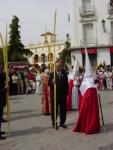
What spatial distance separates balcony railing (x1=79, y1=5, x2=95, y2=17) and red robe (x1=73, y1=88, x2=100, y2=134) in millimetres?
33865

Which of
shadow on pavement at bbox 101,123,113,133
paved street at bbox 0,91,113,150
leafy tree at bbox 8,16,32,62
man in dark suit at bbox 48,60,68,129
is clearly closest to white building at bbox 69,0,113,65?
leafy tree at bbox 8,16,32,62

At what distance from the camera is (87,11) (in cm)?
4406

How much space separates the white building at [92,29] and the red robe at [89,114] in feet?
106

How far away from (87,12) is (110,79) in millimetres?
17436

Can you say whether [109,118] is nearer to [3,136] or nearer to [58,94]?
[58,94]

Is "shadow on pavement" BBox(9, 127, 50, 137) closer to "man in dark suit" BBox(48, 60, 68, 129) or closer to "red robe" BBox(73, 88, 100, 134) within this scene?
"man in dark suit" BBox(48, 60, 68, 129)

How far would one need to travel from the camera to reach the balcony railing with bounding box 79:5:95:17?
43906 millimetres

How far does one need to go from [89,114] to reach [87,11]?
34382 mm

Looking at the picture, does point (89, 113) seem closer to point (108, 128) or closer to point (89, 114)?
point (89, 114)

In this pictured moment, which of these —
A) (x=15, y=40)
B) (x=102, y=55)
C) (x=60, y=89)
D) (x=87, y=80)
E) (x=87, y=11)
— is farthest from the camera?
(x=15, y=40)

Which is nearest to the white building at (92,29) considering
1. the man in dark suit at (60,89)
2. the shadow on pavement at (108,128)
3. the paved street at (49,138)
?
the paved street at (49,138)

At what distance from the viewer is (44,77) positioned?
48.8ft

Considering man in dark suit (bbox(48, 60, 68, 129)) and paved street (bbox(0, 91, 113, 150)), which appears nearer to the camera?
paved street (bbox(0, 91, 113, 150))

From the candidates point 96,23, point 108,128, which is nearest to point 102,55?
point 96,23
